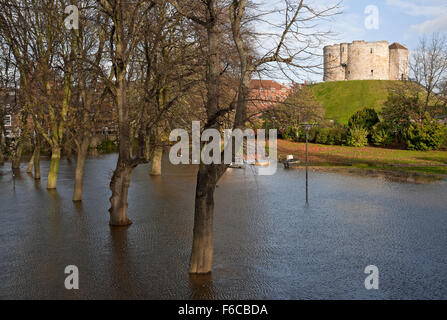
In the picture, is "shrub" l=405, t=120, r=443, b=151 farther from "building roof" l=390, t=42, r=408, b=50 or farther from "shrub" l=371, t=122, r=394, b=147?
"building roof" l=390, t=42, r=408, b=50

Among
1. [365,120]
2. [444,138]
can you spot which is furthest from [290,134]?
[444,138]

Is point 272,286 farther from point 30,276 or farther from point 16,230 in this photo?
point 16,230

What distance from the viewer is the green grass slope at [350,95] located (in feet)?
260

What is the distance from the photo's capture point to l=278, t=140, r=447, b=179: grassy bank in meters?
29.1

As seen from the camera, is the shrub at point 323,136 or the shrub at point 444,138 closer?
the shrub at point 444,138

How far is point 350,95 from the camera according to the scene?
87.9 metres

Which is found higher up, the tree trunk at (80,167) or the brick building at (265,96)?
the brick building at (265,96)

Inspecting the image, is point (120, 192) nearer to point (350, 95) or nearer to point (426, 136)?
point (426, 136)

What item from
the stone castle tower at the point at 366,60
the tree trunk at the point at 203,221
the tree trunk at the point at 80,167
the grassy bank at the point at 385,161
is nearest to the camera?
the tree trunk at the point at 203,221

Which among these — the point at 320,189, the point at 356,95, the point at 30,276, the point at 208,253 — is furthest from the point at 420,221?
the point at 356,95

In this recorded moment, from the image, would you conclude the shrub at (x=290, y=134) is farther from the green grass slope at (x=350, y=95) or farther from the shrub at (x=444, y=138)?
the shrub at (x=444, y=138)

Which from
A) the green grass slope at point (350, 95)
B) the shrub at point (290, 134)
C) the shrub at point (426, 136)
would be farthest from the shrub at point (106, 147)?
the green grass slope at point (350, 95)

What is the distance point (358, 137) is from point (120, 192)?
132 ft

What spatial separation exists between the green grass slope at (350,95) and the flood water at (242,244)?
5605cm
